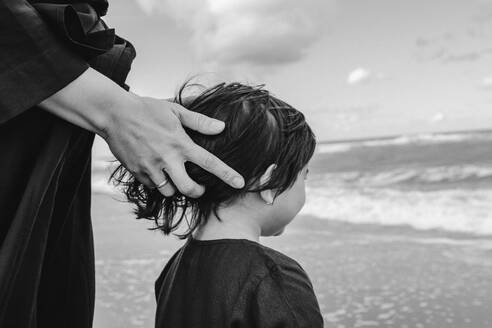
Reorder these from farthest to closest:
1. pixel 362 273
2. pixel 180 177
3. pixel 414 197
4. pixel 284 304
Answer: pixel 414 197
pixel 362 273
pixel 284 304
pixel 180 177

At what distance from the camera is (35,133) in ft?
3.41

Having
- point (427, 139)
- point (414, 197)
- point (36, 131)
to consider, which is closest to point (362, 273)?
point (36, 131)

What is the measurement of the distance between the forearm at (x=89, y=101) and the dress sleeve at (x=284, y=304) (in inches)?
18.4

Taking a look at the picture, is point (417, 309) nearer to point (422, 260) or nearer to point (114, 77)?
point (422, 260)

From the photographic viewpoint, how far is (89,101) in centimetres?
100

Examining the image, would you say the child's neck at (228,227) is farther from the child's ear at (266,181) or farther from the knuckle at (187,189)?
the knuckle at (187,189)

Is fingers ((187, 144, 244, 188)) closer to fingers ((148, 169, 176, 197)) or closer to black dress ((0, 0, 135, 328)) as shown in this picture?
fingers ((148, 169, 176, 197))

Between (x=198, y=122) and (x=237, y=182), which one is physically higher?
(x=198, y=122)

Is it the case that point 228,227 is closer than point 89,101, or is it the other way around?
point 89,101

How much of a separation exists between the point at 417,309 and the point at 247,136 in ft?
8.47

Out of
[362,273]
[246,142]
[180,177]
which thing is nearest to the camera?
[180,177]

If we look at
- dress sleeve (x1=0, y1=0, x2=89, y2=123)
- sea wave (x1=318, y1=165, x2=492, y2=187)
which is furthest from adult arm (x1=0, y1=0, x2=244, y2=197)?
sea wave (x1=318, y1=165, x2=492, y2=187)

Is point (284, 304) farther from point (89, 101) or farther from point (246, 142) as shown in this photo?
point (89, 101)

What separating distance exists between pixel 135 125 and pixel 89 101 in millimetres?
89
